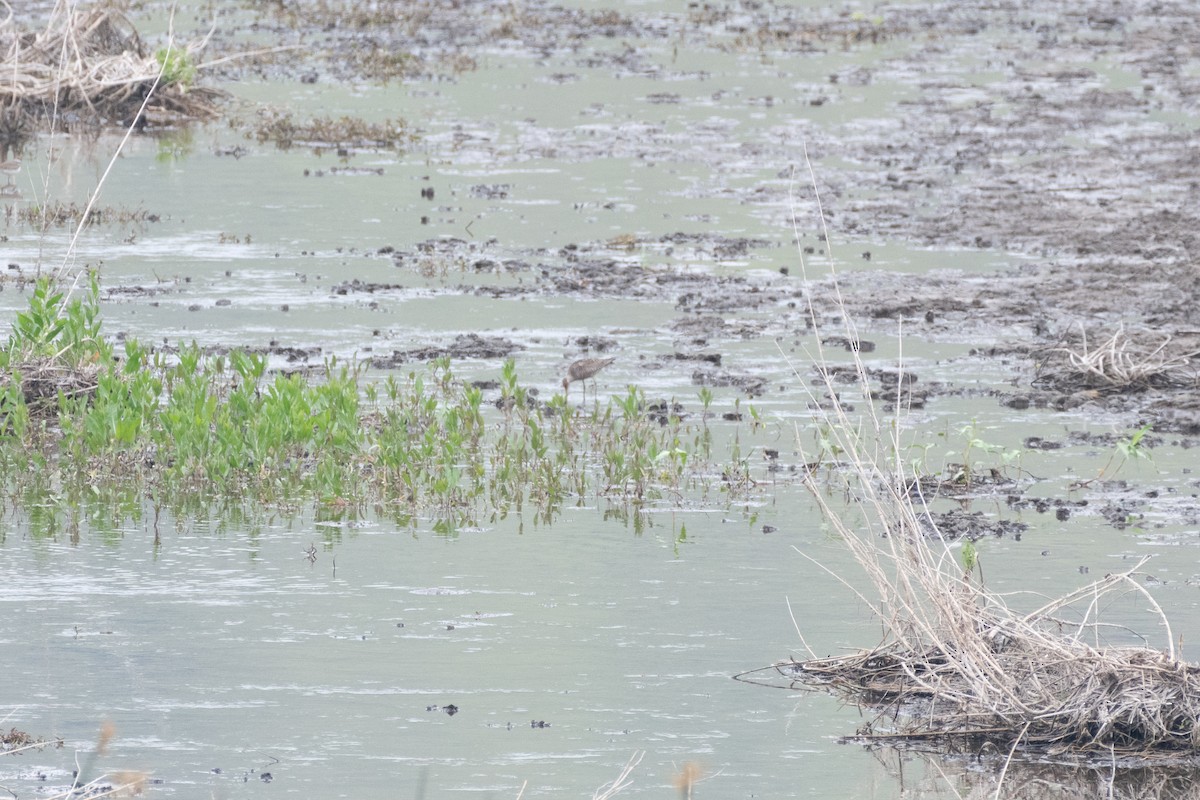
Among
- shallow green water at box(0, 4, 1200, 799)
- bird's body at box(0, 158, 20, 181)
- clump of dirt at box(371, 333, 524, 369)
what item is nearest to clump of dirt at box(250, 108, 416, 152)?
bird's body at box(0, 158, 20, 181)

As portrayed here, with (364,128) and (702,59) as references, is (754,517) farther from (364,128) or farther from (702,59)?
(702,59)

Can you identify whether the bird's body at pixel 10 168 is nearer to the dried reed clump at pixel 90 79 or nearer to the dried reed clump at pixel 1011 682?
the dried reed clump at pixel 90 79

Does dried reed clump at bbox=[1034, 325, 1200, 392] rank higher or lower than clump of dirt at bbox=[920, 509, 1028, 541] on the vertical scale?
higher

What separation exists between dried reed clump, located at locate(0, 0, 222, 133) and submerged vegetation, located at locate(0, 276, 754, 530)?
10878 mm

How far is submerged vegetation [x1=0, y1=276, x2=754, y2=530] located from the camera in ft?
32.3

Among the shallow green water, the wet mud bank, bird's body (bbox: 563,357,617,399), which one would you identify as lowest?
the shallow green water

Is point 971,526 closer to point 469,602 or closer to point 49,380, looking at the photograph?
point 469,602

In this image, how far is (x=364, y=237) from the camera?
16.9 meters

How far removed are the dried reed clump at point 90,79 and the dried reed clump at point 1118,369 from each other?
1230 centimetres

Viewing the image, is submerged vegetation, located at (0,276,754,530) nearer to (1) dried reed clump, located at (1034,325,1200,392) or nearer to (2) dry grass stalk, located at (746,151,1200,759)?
(1) dried reed clump, located at (1034,325,1200,392)

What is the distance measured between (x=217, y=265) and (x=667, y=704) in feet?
30.7

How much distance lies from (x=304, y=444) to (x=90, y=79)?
44.3ft

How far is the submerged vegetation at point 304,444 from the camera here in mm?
9844

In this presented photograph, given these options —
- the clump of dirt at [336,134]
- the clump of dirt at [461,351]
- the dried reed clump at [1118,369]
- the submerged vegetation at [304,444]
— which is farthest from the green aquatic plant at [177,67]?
the dried reed clump at [1118,369]
